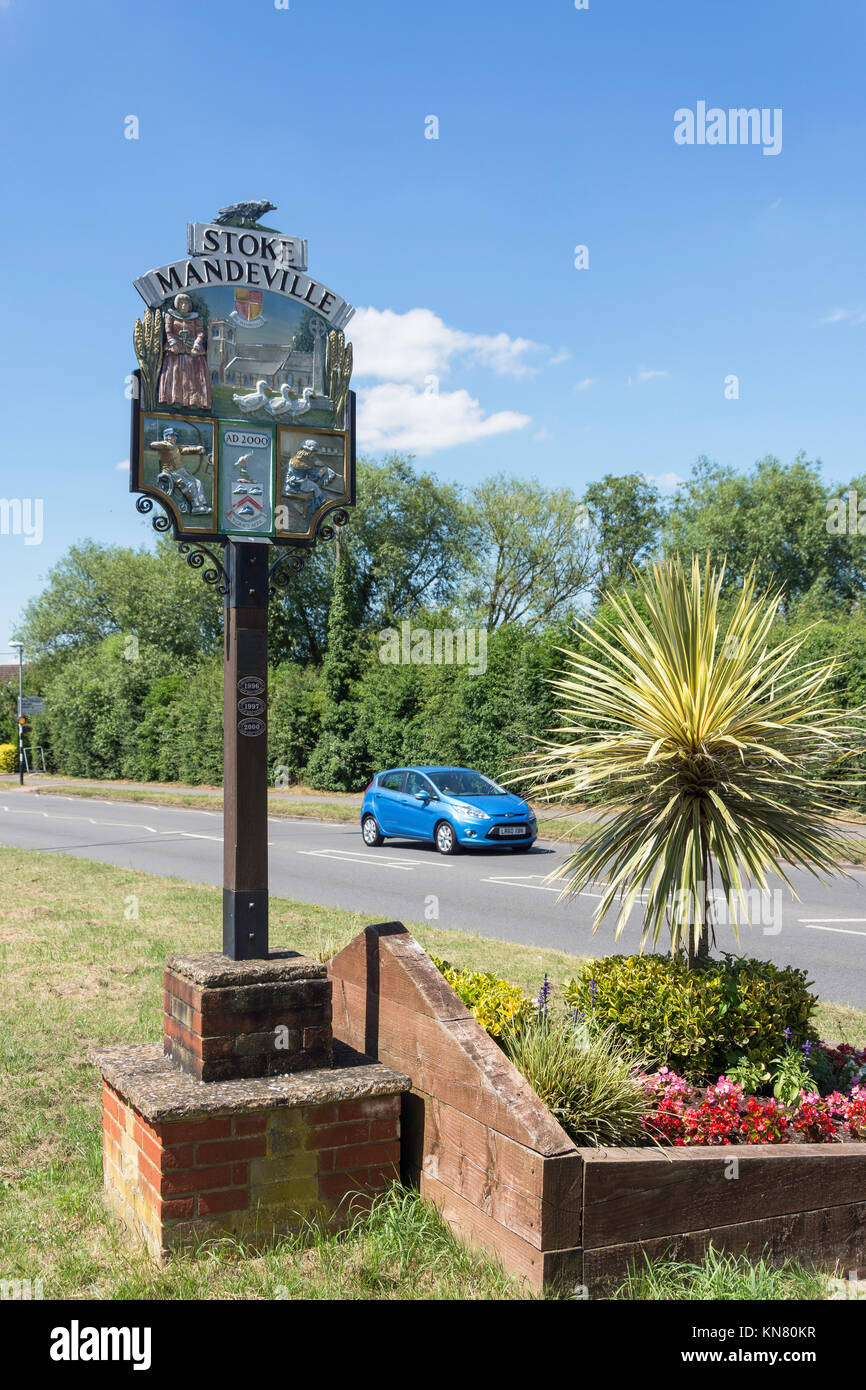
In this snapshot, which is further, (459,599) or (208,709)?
(459,599)

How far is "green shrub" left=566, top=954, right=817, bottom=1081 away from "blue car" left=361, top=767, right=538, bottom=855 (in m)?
11.7

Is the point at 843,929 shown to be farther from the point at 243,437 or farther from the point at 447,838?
the point at 243,437

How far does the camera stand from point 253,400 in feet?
13.2

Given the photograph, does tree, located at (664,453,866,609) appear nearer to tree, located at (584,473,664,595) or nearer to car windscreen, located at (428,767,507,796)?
tree, located at (584,473,664,595)

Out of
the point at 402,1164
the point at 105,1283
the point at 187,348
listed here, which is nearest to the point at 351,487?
the point at 187,348

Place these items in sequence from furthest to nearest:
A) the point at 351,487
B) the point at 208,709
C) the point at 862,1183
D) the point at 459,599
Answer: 1. the point at 459,599
2. the point at 208,709
3. the point at 351,487
4. the point at 862,1183

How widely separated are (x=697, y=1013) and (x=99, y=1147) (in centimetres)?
263

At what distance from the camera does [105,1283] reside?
3271 mm

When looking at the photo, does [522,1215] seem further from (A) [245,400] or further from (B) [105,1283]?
(A) [245,400]

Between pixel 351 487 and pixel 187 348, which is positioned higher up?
pixel 187 348

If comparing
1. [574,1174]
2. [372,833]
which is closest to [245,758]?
[574,1174]

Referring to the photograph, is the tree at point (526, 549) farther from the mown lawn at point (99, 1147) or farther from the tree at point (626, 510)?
the mown lawn at point (99, 1147)

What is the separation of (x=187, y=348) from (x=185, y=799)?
27.3 meters
